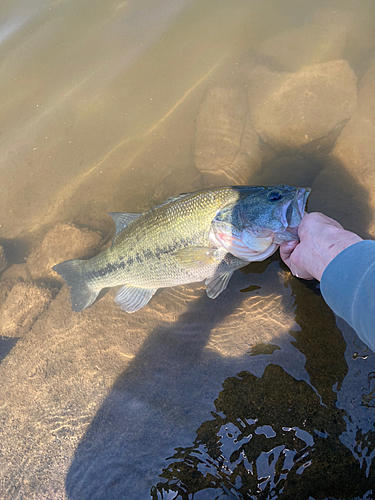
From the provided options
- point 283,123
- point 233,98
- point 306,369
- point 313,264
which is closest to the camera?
point 313,264

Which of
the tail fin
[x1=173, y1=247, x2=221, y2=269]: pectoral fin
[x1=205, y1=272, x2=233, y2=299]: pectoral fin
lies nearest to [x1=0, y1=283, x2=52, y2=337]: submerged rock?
the tail fin

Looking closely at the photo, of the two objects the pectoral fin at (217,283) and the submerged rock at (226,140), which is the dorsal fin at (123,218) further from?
the submerged rock at (226,140)

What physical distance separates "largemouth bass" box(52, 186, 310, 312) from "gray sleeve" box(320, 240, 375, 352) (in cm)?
85

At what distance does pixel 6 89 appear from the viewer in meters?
5.05

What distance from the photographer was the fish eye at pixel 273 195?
284 cm

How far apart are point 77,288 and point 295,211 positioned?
3.20m

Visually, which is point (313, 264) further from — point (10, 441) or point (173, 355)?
point (10, 441)

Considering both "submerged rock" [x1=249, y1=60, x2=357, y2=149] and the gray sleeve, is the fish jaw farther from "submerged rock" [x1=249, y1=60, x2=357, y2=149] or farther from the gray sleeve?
"submerged rock" [x1=249, y1=60, x2=357, y2=149]

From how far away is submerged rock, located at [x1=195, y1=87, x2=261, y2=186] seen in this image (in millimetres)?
4531

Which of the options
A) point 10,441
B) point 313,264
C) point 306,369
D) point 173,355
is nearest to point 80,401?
point 10,441

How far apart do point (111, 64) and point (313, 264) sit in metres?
5.02

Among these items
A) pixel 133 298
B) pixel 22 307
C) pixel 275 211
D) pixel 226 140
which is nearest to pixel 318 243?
pixel 275 211

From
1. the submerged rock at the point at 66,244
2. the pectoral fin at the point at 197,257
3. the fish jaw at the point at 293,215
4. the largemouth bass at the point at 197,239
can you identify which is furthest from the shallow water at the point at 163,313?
the fish jaw at the point at 293,215

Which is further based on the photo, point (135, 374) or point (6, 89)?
point (6, 89)
